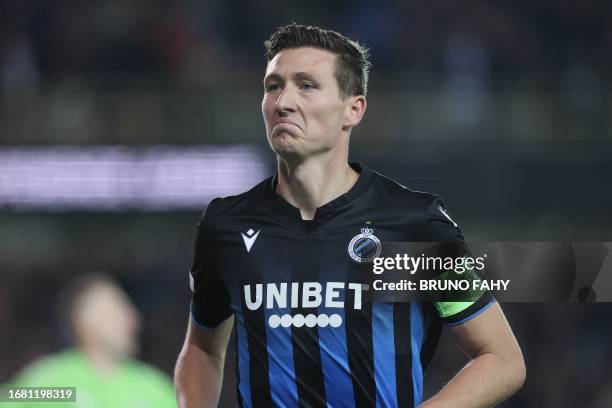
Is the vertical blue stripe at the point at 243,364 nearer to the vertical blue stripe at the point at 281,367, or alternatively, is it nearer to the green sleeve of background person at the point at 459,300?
the vertical blue stripe at the point at 281,367

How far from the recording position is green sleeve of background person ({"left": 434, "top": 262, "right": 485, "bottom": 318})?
10.9ft

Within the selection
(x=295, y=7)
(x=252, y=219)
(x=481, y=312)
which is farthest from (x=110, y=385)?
(x=295, y=7)

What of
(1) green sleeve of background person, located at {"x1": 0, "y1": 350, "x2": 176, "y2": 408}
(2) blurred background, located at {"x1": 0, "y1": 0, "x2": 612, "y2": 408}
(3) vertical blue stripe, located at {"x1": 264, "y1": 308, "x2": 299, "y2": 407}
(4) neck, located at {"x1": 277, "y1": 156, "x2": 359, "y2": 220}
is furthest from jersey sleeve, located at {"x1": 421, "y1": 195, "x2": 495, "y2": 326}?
(2) blurred background, located at {"x1": 0, "y1": 0, "x2": 612, "y2": 408}

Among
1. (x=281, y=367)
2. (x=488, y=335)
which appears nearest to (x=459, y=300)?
(x=488, y=335)

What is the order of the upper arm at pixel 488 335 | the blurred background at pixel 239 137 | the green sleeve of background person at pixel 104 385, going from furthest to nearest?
the blurred background at pixel 239 137
the green sleeve of background person at pixel 104 385
the upper arm at pixel 488 335

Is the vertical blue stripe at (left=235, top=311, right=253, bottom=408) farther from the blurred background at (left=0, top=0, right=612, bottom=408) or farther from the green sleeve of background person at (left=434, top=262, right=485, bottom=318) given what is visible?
the blurred background at (left=0, top=0, right=612, bottom=408)

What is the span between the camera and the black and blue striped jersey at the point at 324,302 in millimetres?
3307

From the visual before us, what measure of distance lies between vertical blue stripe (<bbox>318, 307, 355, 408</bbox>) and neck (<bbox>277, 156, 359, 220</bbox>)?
0.40m

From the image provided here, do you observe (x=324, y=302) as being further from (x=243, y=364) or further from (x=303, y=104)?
(x=303, y=104)

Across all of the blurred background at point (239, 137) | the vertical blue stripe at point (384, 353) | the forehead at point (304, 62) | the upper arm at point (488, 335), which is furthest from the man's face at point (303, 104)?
the blurred background at point (239, 137)

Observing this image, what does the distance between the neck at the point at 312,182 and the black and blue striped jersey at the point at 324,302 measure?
3 cm

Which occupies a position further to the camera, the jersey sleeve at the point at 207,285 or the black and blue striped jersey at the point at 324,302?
the jersey sleeve at the point at 207,285

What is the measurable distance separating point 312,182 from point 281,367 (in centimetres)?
58

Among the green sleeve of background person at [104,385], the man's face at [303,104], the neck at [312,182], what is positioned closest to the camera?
the man's face at [303,104]
